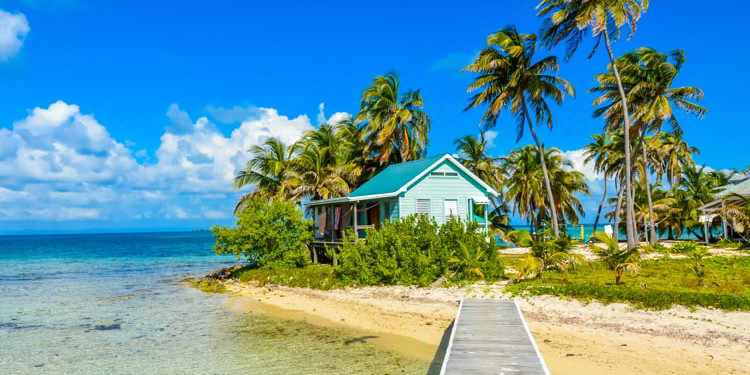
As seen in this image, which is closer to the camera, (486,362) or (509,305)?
(486,362)

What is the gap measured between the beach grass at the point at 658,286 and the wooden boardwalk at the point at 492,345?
8.90ft

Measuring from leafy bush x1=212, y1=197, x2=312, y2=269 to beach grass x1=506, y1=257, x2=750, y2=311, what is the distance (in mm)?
12926

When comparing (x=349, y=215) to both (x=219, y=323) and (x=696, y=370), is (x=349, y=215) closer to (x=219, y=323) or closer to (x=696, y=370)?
(x=219, y=323)

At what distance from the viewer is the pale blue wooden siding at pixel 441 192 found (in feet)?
A: 80.4

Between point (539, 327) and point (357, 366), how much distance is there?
4.38 m

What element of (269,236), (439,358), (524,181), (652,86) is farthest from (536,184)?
(439,358)

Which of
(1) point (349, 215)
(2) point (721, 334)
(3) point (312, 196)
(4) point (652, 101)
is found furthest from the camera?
(3) point (312, 196)

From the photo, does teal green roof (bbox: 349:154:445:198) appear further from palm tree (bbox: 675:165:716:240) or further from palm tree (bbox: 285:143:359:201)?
palm tree (bbox: 675:165:716:240)

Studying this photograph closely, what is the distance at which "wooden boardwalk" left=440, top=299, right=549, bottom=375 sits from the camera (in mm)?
8086

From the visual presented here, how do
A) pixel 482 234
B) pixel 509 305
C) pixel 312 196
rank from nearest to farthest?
1. pixel 509 305
2. pixel 482 234
3. pixel 312 196

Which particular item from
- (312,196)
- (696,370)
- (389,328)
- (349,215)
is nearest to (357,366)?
(389,328)

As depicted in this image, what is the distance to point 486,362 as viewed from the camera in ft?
27.7

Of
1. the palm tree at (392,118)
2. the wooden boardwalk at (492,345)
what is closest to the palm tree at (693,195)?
the palm tree at (392,118)

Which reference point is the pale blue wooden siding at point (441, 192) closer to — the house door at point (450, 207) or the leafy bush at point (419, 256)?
the house door at point (450, 207)
